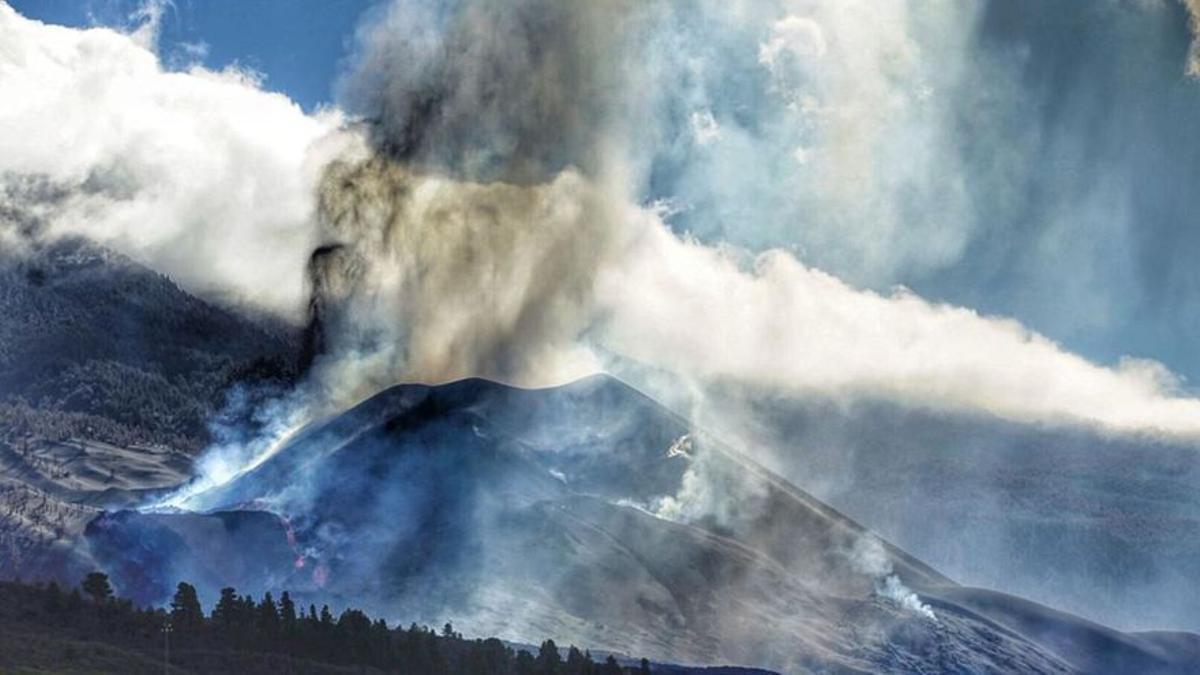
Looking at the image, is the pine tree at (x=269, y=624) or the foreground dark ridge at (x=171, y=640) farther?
the pine tree at (x=269, y=624)

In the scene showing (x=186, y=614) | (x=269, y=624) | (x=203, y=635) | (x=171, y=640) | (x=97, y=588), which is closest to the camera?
(x=171, y=640)

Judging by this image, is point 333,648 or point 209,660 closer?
point 209,660

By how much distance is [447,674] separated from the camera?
199125mm

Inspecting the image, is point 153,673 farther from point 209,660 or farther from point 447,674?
point 447,674

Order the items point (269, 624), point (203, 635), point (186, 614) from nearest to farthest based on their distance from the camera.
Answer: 1. point (203, 635)
2. point (186, 614)
3. point (269, 624)

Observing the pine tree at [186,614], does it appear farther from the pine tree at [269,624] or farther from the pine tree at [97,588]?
the pine tree at [97,588]

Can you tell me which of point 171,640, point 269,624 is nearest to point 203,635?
point 171,640

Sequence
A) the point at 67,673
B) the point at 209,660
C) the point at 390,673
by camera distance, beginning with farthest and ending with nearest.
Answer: the point at 390,673 < the point at 209,660 < the point at 67,673

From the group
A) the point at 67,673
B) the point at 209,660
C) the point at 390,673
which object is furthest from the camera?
the point at 390,673

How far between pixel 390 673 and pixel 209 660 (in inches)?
911

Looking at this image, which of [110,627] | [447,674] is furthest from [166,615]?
[447,674]

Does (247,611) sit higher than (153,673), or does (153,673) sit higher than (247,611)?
(247,611)

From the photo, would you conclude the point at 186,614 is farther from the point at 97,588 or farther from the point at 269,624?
the point at 97,588

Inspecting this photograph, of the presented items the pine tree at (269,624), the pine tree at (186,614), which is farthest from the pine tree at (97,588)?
the pine tree at (269,624)
